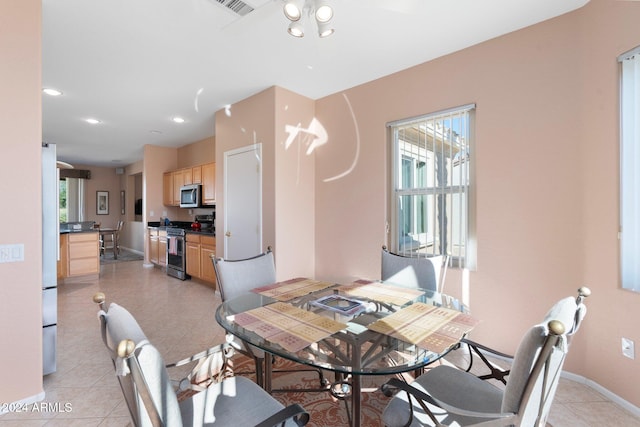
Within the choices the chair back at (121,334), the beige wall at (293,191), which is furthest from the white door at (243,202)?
the chair back at (121,334)

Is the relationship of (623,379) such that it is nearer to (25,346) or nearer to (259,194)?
(259,194)

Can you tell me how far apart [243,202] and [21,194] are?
216 cm

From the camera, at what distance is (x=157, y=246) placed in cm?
595

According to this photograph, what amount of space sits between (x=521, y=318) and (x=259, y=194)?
2.86 metres

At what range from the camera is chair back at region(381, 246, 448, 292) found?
2107 mm

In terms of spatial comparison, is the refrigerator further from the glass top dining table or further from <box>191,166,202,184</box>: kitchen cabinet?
<box>191,166,202,184</box>: kitchen cabinet

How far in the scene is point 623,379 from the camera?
5.99 feet

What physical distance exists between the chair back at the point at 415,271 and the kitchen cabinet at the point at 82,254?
18.0ft

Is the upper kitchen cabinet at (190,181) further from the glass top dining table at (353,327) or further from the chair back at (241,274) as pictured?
the glass top dining table at (353,327)

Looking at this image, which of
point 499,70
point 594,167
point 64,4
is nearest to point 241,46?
point 64,4

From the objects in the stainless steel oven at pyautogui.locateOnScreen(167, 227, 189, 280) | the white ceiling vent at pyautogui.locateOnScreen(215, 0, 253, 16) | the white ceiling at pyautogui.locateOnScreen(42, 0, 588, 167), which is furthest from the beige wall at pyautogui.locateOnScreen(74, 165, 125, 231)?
the white ceiling vent at pyautogui.locateOnScreen(215, 0, 253, 16)

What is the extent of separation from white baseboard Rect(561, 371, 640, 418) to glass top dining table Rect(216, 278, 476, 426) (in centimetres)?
128

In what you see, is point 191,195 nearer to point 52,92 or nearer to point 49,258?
point 52,92

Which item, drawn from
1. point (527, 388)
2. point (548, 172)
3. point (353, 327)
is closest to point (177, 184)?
point (353, 327)
